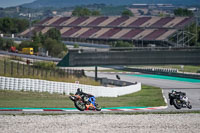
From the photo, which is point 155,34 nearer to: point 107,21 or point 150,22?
point 150,22

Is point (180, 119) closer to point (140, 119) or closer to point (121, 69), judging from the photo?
point (140, 119)

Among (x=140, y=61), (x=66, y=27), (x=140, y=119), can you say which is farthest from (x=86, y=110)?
(x=66, y=27)

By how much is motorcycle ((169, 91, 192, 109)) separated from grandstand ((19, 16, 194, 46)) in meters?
85.0

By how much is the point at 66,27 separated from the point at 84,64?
95213 mm

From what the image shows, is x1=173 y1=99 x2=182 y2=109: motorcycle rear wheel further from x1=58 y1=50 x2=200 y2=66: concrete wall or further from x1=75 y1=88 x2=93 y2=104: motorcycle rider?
x1=58 y1=50 x2=200 y2=66: concrete wall

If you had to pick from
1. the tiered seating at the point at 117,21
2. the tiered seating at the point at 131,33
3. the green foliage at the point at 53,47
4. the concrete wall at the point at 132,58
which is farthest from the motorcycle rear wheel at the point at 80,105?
the tiered seating at the point at 117,21

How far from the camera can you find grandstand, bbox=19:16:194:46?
118169mm

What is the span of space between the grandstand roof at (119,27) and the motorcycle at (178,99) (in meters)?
90.2

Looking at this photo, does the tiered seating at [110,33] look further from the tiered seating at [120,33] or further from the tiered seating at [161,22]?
the tiered seating at [161,22]

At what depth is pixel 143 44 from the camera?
120938 mm

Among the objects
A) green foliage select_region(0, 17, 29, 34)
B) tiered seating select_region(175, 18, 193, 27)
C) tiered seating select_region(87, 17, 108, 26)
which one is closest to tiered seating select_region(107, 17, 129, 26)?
tiered seating select_region(87, 17, 108, 26)

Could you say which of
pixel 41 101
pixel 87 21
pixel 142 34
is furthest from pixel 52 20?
pixel 41 101

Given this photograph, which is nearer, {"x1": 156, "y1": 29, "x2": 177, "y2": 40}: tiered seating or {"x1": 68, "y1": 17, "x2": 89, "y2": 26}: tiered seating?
{"x1": 156, "y1": 29, "x2": 177, "y2": 40}: tiered seating

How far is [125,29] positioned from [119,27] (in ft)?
9.61
